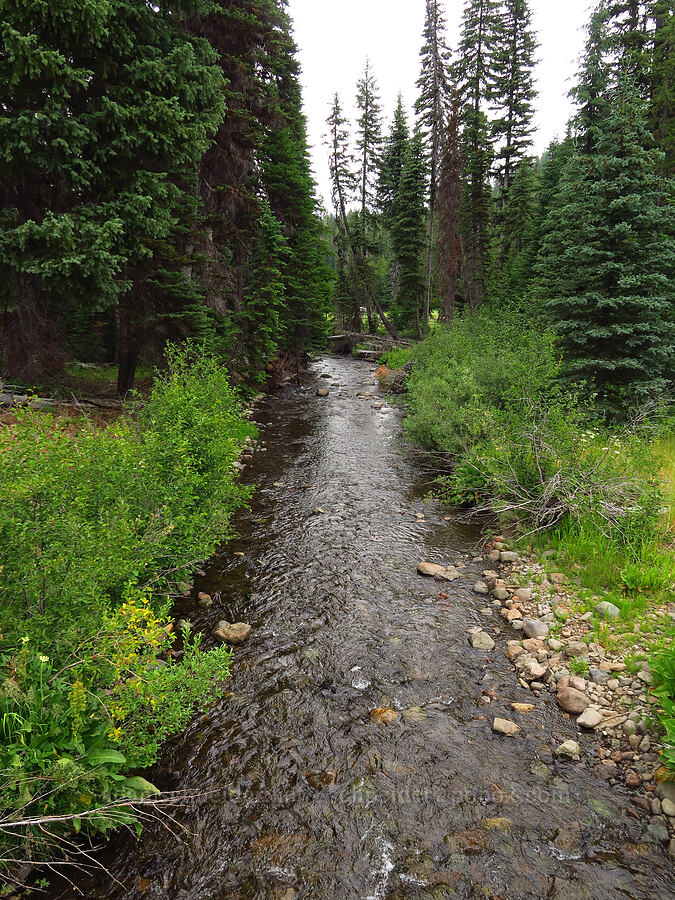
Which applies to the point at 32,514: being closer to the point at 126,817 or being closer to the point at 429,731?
the point at 126,817

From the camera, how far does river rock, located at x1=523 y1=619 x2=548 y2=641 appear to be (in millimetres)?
5590

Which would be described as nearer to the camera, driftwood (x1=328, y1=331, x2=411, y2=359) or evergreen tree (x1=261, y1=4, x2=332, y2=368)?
evergreen tree (x1=261, y1=4, x2=332, y2=368)

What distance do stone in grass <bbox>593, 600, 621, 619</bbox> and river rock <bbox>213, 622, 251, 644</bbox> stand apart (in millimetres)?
4597

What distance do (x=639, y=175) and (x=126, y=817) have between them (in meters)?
14.9

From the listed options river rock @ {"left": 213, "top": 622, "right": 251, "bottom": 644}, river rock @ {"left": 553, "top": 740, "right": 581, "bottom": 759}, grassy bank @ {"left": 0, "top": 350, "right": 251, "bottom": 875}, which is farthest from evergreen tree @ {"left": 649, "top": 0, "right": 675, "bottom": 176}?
grassy bank @ {"left": 0, "top": 350, "right": 251, "bottom": 875}

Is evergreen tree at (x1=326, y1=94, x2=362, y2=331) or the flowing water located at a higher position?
evergreen tree at (x1=326, y1=94, x2=362, y2=331)

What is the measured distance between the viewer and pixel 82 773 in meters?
2.73

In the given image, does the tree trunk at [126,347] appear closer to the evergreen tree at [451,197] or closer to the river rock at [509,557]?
the river rock at [509,557]

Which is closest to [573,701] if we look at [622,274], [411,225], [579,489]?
[579,489]

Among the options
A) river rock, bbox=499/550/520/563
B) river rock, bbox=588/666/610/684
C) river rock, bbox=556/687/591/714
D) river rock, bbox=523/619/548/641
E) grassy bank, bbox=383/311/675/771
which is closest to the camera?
river rock, bbox=556/687/591/714

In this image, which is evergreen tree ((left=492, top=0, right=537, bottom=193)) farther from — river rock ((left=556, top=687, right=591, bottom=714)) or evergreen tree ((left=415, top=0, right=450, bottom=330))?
river rock ((left=556, top=687, right=591, bottom=714))

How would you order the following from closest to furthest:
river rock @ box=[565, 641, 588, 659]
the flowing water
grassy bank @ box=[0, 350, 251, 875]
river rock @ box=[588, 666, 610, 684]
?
grassy bank @ box=[0, 350, 251, 875] → the flowing water → river rock @ box=[588, 666, 610, 684] → river rock @ box=[565, 641, 588, 659]

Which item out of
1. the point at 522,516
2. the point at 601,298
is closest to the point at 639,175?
the point at 601,298

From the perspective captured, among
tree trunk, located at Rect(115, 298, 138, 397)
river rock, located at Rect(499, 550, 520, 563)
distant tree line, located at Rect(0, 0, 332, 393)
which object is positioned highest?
distant tree line, located at Rect(0, 0, 332, 393)
